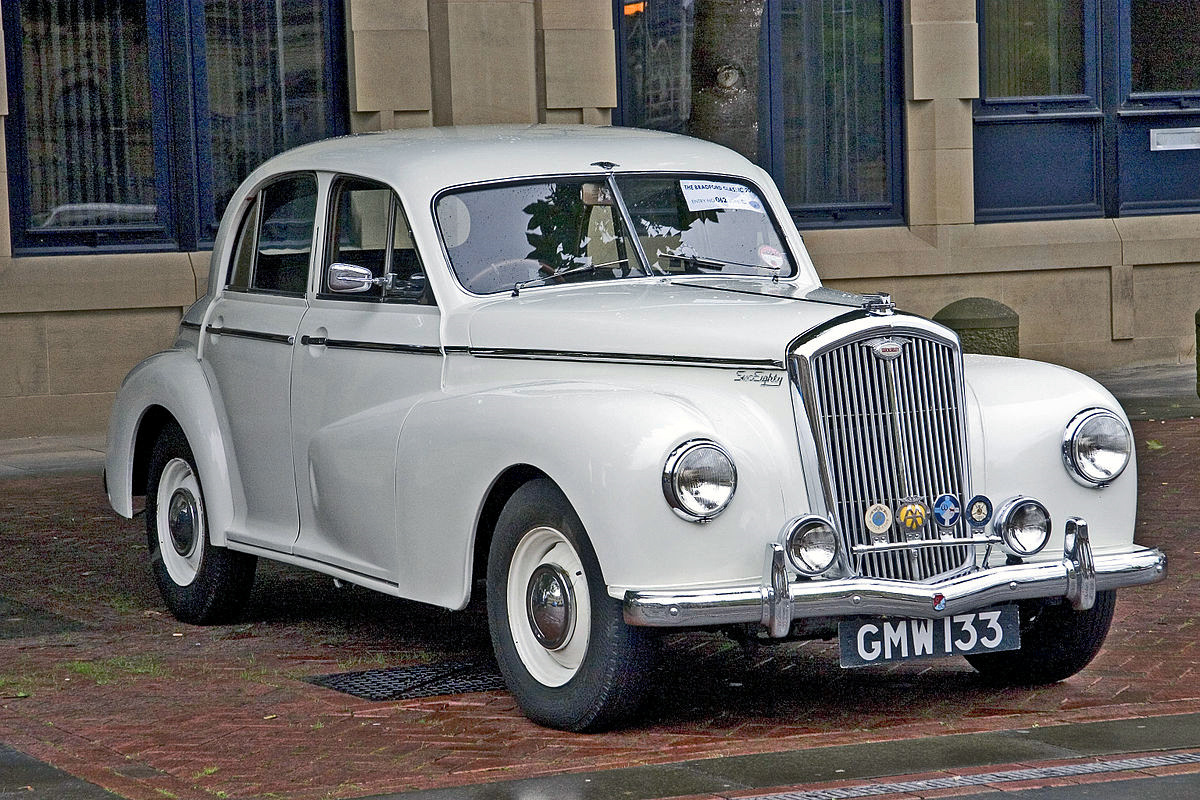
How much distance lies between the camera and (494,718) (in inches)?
233

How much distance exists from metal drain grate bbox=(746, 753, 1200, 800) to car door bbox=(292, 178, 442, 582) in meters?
1.97

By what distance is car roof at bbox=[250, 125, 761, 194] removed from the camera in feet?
22.1

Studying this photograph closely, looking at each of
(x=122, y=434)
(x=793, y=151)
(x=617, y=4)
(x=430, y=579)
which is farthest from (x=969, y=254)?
(x=430, y=579)

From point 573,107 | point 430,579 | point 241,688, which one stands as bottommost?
point 241,688

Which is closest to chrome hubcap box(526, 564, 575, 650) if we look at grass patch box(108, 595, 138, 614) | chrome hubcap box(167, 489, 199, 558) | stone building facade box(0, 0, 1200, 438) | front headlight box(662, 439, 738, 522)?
front headlight box(662, 439, 738, 522)

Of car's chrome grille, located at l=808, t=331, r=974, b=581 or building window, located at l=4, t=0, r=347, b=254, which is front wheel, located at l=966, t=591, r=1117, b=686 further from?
building window, located at l=4, t=0, r=347, b=254

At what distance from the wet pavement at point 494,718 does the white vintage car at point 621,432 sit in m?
0.26

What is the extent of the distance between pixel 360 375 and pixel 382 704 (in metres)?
1.22

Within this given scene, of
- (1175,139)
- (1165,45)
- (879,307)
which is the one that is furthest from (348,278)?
(1165,45)

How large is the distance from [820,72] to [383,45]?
13.0 ft

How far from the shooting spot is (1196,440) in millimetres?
12188

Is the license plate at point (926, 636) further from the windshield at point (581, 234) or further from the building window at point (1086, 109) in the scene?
the building window at point (1086, 109)

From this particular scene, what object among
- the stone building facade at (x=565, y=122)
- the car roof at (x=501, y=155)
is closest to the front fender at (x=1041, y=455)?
the car roof at (x=501, y=155)

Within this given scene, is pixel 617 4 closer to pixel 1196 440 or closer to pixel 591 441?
pixel 1196 440
